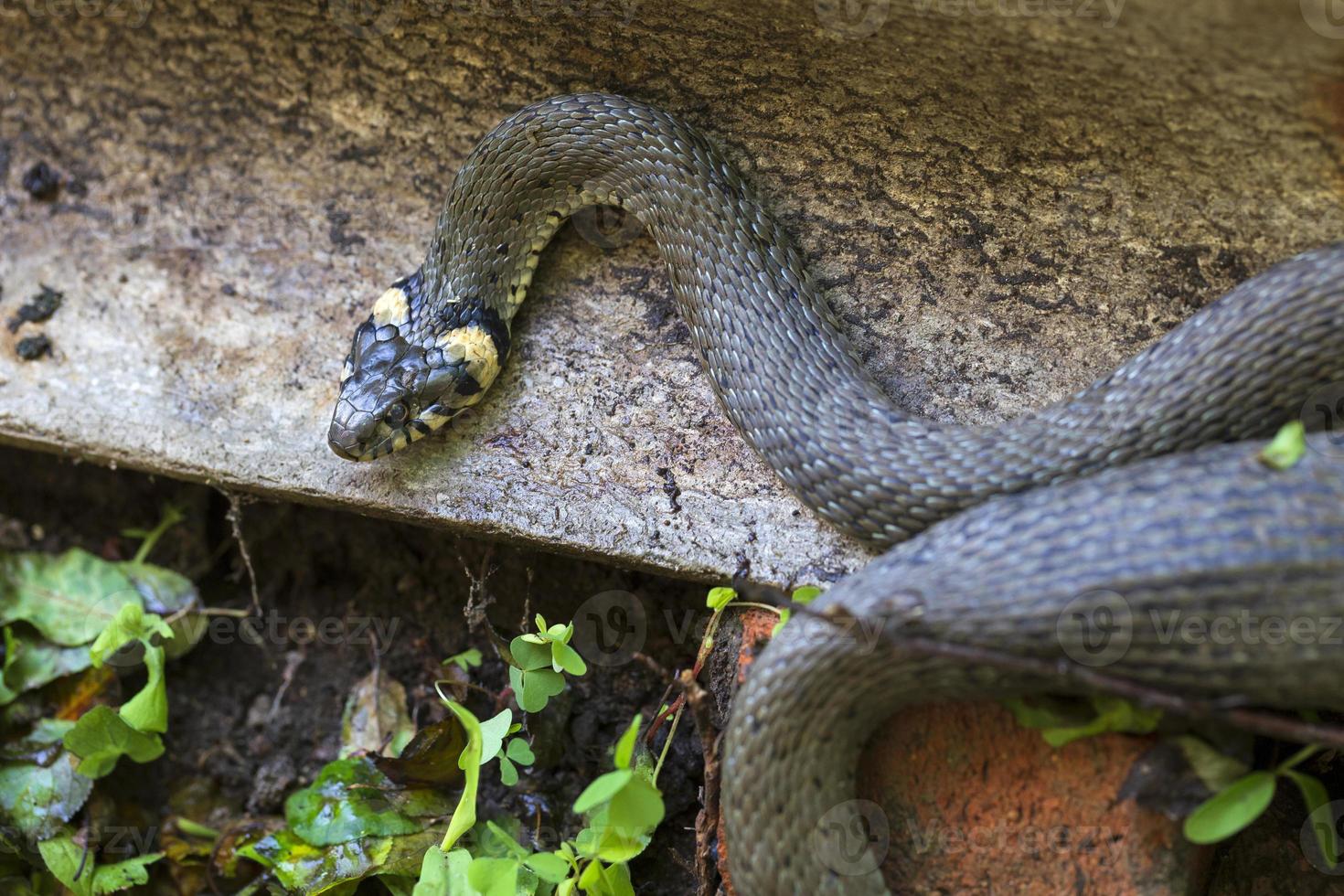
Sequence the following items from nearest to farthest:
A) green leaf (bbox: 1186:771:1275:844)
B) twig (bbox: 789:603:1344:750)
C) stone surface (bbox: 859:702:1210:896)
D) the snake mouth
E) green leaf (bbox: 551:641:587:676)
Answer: twig (bbox: 789:603:1344:750), green leaf (bbox: 1186:771:1275:844), stone surface (bbox: 859:702:1210:896), green leaf (bbox: 551:641:587:676), the snake mouth

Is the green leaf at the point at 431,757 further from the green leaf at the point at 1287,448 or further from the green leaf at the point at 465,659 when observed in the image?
the green leaf at the point at 1287,448

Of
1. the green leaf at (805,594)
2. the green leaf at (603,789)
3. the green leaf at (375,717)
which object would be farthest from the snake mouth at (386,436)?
the green leaf at (603,789)

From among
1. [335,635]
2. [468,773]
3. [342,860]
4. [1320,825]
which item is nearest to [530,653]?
[468,773]

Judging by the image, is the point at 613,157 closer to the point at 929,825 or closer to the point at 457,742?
the point at 457,742

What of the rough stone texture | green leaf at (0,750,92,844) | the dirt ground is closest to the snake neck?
the rough stone texture

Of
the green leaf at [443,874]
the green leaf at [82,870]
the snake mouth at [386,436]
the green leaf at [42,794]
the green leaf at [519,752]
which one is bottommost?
the green leaf at [82,870]

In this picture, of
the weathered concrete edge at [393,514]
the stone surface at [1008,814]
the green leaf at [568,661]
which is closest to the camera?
the stone surface at [1008,814]

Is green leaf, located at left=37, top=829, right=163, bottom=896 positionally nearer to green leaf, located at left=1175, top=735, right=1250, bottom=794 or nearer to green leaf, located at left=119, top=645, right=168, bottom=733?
green leaf, located at left=119, top=645, right=168, bottom=733
